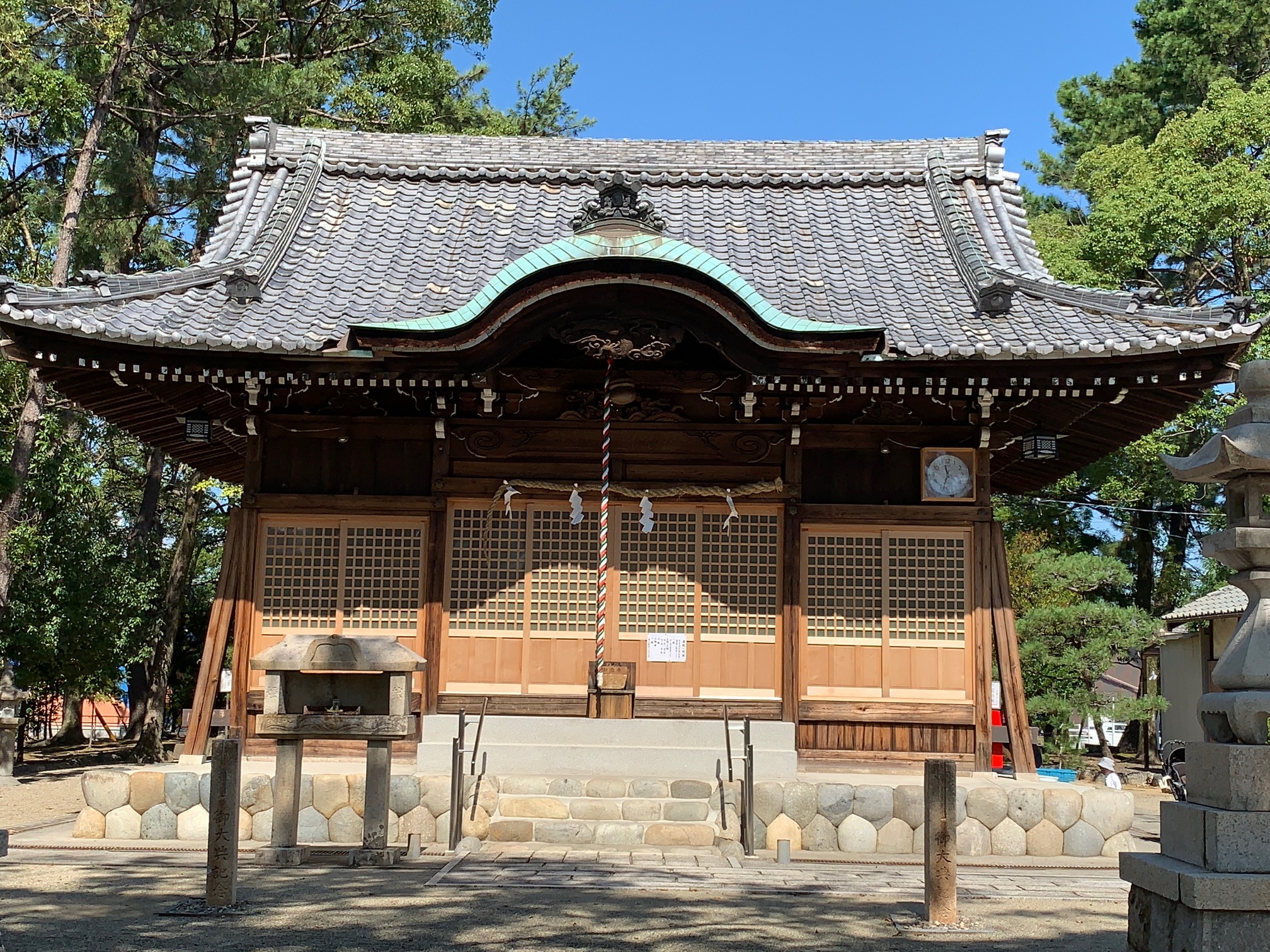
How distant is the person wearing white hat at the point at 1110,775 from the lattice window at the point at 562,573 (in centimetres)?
578

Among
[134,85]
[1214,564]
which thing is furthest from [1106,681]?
[134,85]

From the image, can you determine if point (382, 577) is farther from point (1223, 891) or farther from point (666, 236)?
point (1223, 891)

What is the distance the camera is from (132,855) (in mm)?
9312

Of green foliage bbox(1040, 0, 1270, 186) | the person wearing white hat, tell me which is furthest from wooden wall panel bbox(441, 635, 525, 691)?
green foliage bbox(1040, 0, 1270, 186)

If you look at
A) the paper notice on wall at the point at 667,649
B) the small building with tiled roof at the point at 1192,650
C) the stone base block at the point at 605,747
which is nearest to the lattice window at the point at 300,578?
the stone base block at the point at 605,747

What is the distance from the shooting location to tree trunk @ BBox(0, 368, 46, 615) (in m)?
15.5

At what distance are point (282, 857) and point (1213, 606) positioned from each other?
19.0 metres

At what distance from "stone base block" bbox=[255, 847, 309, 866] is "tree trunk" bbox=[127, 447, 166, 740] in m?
12.5

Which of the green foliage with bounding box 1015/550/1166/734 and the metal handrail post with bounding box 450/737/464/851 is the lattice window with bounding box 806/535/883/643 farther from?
the green foliage with bounding box 1015/550/1166/734

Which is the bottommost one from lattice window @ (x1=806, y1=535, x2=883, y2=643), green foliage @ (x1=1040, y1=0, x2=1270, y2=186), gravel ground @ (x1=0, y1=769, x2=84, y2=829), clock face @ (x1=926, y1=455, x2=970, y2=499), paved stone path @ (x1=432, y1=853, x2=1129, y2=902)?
gravel ground @ (x1=0, y1=769, x2=84, y2=829)

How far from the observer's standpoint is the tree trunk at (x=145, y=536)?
2111 cm

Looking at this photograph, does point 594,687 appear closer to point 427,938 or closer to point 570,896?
point 570,896

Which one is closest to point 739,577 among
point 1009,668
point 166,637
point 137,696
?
point 1009,668

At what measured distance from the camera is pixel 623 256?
988 centimetres
